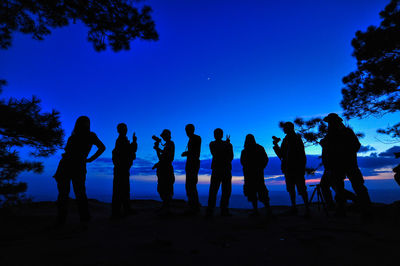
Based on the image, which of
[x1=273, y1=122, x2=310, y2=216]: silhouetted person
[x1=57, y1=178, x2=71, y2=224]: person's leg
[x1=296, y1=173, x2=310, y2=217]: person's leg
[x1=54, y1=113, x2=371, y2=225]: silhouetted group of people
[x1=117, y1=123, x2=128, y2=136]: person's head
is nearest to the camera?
[x1=57, y1=178, x2=71, y2=224]: person's leg

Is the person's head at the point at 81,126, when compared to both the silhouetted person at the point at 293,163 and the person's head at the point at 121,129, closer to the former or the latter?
the person's head at the point at 121,129

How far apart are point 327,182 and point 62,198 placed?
6.11 meters

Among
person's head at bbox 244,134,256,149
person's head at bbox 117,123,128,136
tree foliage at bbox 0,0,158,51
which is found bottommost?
person's head at bbox 244,134,256,149

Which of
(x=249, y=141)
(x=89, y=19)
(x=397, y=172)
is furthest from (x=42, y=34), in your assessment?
(x=397, y=172)

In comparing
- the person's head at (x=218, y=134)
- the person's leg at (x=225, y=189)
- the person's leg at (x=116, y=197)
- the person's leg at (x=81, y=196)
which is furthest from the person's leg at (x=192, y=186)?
the person's leg at (x=81, y=196)

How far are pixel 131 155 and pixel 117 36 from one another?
2.63 meters

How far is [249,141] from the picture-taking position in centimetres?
477

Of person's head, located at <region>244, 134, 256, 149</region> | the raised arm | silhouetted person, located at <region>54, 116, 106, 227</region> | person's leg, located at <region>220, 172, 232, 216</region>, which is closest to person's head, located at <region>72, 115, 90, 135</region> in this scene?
silhouetted person, located at <region>54, 116, 106, 227</region>

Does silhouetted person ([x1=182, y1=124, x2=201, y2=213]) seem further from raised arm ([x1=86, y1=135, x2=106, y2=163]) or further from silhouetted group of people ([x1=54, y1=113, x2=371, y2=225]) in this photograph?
raised arm ([x1=86, y1=135, x2=106, y2=163])

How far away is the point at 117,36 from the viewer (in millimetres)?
4113

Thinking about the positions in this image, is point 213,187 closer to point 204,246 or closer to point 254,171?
point 254,171

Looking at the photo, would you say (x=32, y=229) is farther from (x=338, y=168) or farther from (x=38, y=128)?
(x=338, y=168)

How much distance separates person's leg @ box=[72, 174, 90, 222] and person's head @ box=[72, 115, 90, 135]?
79 cm

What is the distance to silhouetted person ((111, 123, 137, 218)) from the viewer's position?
424cm
